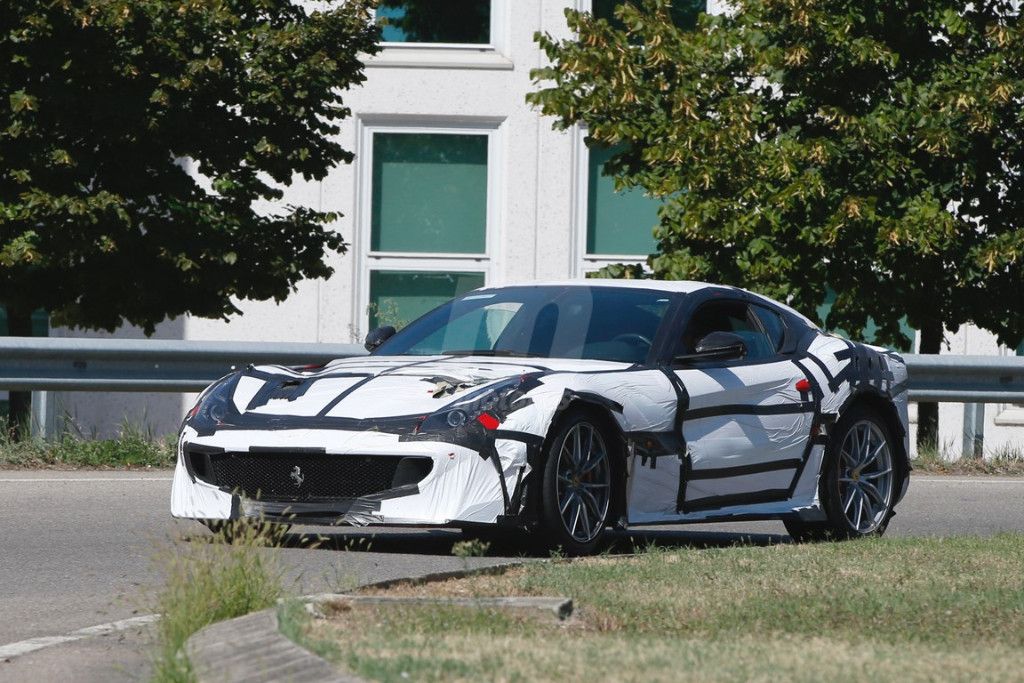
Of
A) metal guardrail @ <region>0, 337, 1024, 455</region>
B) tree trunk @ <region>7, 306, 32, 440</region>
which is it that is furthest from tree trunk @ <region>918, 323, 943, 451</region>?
tree trunk @ <region>7, 306, 32, 440</region>

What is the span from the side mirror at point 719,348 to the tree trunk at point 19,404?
7.11m

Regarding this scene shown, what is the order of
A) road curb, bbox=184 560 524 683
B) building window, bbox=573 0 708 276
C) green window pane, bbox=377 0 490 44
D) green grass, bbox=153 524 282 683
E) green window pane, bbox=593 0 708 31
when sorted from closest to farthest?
1. road curb, bbox=184 560 524 683
2. green grass, bbox=153 524 282 683
3. green window pane, bbox=593 0 708 31
4. green window pane, bbox=377 0 490 44
5. building window, bbox=573 0 708 276

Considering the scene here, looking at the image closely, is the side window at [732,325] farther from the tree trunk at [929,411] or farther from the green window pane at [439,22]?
the green window pane at [439,22]

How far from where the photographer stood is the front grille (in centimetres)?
891

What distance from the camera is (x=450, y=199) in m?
28.0

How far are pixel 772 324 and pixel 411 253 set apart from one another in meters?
17.5

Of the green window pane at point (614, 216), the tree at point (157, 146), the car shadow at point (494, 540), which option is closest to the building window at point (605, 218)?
the green window pane at point (614, 216)

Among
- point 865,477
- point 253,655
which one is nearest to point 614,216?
point 865,477

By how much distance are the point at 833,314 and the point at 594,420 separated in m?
12.3

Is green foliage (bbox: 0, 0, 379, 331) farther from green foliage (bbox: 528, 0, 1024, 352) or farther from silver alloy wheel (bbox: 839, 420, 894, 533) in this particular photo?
silver alloy wheel (bbox: 839, 420, 894, 533)

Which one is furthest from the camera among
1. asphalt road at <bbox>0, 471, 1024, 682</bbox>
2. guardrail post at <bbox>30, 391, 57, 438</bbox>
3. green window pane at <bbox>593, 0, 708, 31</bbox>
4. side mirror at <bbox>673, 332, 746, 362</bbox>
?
green window pane at <bbox>593, 0, 708, 31</bbox>

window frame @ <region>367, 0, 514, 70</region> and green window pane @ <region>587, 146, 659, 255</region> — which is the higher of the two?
window frame @ <region>367, 0, 514, 70</region>

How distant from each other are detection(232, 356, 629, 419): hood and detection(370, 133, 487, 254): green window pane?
18.2m

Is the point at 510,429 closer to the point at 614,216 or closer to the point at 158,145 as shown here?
the point at 158,145
